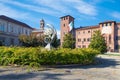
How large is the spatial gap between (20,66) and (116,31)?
5717cm

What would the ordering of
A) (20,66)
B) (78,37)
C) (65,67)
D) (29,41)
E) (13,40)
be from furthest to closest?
(78,37), (13,40), (29,41), (65,67), (20,66)

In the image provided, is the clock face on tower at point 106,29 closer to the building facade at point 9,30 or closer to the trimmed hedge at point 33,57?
the building facade at point 9,30

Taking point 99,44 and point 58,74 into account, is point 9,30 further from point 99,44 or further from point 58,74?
point 58,74

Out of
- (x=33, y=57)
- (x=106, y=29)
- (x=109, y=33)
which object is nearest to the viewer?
(x=33, y=57)

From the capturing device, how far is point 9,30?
52438mm

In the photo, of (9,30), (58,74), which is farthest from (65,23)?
(58,74)

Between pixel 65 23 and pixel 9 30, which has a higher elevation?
pixel 65 23

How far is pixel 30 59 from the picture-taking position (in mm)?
14039

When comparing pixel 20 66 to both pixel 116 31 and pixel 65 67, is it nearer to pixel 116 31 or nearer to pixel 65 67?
pixel 65 67

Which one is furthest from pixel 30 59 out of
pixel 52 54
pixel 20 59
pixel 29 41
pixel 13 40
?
pixel 13 40

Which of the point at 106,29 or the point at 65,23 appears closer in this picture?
the point at 106,29

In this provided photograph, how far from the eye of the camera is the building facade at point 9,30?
48000 millimetres

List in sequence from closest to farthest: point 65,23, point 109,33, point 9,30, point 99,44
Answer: point 99,44
point 9,30
point 109,33
point 65,23

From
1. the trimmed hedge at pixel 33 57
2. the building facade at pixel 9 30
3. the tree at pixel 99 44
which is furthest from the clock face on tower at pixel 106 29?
the trimmed hedge at pixel 33 57
